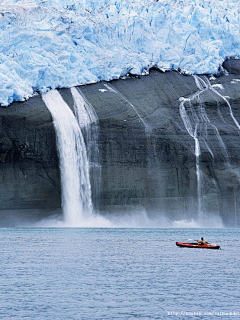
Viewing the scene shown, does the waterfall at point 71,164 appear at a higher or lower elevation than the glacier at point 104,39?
lower

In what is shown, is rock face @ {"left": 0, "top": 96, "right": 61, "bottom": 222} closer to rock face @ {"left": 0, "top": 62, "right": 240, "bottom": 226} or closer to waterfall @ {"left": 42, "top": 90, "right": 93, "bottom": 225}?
rock face @ {"left": 0, "top": 62, "right": 240, "bottom": 226}

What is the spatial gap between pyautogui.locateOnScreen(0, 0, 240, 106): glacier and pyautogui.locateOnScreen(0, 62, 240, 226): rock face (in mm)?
1728

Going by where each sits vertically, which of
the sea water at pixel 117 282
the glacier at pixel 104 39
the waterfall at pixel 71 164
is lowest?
the sea water at pixel 117 282

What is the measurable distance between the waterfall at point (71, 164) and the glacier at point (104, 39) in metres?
2.74

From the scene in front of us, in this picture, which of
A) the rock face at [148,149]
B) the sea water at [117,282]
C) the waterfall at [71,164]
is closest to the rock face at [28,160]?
the rock face at [148,149]

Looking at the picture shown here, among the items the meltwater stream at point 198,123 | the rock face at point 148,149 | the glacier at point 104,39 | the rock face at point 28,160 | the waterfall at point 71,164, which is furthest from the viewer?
the meltwater stream at point 198,123

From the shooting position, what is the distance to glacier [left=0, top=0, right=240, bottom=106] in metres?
59.0

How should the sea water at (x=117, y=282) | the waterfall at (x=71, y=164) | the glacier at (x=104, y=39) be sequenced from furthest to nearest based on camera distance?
1. the glacier at (x=104, y=39)
2. the waterfall at (x=71, y=164)
3. the sea water at (x=117, y=282)

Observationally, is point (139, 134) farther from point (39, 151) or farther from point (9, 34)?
point (9, 34)

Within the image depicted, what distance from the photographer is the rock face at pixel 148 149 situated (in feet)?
193

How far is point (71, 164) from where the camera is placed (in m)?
59.4

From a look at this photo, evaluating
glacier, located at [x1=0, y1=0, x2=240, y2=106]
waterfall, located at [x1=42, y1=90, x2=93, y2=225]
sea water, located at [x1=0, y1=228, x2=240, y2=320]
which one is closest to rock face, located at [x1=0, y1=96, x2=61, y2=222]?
waterfall, located at [x1=42, y1=90, x2=93, y2=225]

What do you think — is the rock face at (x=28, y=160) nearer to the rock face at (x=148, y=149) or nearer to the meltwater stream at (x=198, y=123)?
the rock face at (x=148, y=149)

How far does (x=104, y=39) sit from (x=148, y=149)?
10.8 meters
